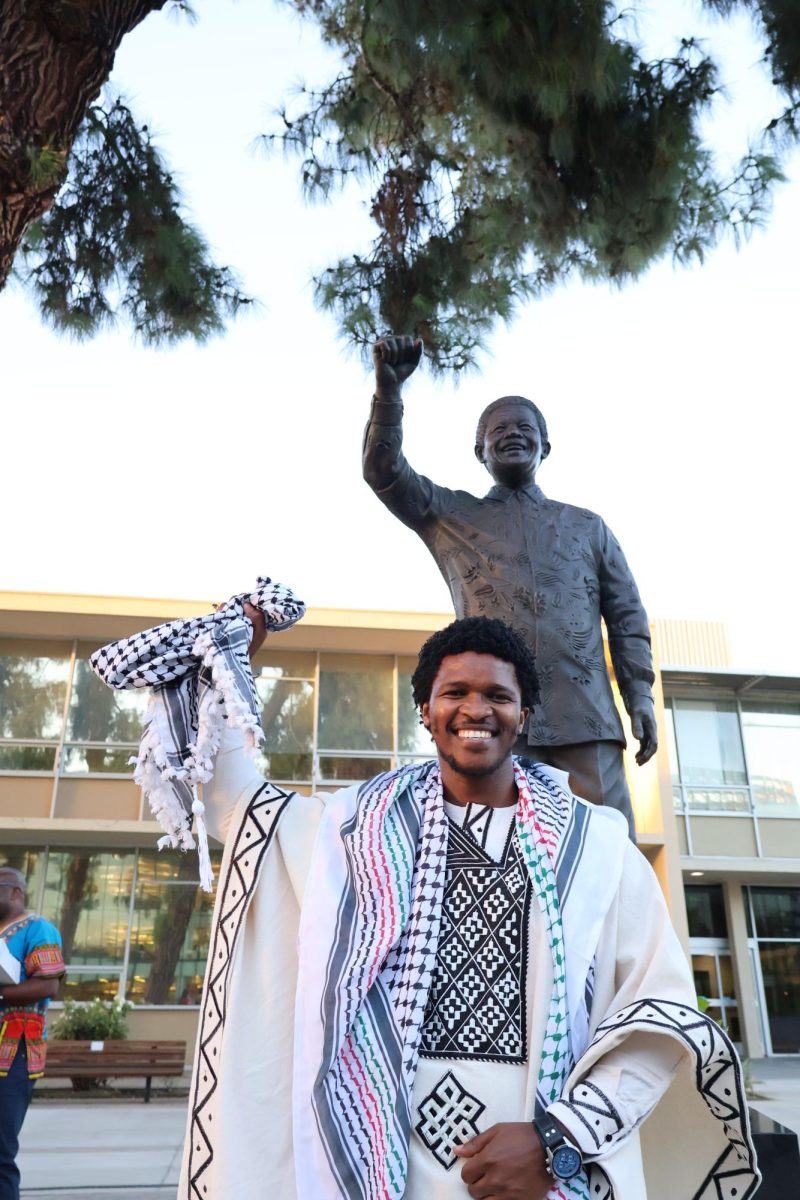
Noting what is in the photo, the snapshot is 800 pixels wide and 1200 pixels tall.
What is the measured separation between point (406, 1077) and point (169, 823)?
0.71 m

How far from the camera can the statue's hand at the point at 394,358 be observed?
9.70 ft

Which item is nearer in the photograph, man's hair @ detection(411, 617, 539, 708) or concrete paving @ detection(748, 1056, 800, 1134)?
man's hair @ detection(411, 617, 539, 708)

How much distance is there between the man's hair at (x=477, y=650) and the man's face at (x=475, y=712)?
17mm

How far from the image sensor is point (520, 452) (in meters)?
3.42

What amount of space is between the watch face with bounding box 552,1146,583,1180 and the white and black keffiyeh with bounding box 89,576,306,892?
2.73ft

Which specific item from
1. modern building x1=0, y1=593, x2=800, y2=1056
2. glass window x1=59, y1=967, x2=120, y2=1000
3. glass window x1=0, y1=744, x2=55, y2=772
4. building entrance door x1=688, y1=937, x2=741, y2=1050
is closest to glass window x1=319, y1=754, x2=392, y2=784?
modern building x1=0, y1=593, x2=800, y2=1056

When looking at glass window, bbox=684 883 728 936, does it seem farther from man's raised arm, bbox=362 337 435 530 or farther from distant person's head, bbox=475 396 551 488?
man's raised arm, bbox=362 337 435 530

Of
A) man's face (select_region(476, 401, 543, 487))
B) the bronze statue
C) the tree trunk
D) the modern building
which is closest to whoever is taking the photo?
the bronze statue

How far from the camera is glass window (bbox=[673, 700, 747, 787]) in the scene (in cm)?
1866

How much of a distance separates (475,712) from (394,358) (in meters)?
1.26

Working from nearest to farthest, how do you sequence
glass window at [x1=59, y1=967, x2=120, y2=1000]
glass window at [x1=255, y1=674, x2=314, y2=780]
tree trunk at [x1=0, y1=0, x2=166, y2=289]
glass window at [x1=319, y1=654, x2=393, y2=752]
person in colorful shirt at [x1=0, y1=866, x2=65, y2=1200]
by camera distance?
person in colorful shirt at [x1=0, y1=866, x2=65, y2=1200] → tree trunk at [x1=0, y1=0, x2=166, y2=289] → glass window at [x1=59, y1=967, x2=120, y2=1000] → glass window at [x1=255, y1=674, x2=314, y2=780] → glass window at [x1=319, y1=654, x2=393, y2=752]

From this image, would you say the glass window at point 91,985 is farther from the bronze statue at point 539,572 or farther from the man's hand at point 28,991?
the bronze statue at point 539,572

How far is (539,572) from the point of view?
3.24m

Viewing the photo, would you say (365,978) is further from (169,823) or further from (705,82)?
(705,82)
